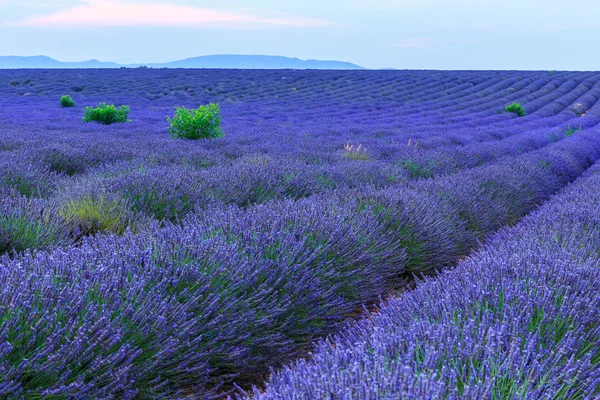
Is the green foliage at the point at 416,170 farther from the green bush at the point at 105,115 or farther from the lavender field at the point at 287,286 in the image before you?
the green bush at the point at 105,115

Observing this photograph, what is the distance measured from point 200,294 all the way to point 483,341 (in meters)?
1.10

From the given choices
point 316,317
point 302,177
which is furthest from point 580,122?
point 316,317

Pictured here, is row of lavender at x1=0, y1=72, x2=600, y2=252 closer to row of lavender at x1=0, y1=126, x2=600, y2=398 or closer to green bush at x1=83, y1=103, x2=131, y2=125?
row of lavender at x1=0, y1=126, x2=600, y2=398

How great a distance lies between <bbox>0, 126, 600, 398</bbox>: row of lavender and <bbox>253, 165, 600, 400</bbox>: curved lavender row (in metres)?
0.36

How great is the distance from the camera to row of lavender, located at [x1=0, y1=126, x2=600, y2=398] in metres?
1.62

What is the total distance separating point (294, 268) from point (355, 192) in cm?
193

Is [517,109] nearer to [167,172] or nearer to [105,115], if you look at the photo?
[105,115]

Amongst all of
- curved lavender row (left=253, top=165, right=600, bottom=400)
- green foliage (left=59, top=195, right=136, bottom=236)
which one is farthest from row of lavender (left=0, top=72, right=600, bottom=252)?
curved lavender row (left=253, top=165, right=600, bottom=400)

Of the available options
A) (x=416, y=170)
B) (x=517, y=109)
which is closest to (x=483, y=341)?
(x=416, y=170)

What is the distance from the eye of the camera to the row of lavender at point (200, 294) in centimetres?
162

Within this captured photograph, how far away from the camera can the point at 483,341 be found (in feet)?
5.64

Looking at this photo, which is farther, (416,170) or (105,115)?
(105,115)

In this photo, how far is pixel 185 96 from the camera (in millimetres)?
24656

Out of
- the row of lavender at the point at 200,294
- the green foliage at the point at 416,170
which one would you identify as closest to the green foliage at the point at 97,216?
the row of lavender at the point at 200,294
